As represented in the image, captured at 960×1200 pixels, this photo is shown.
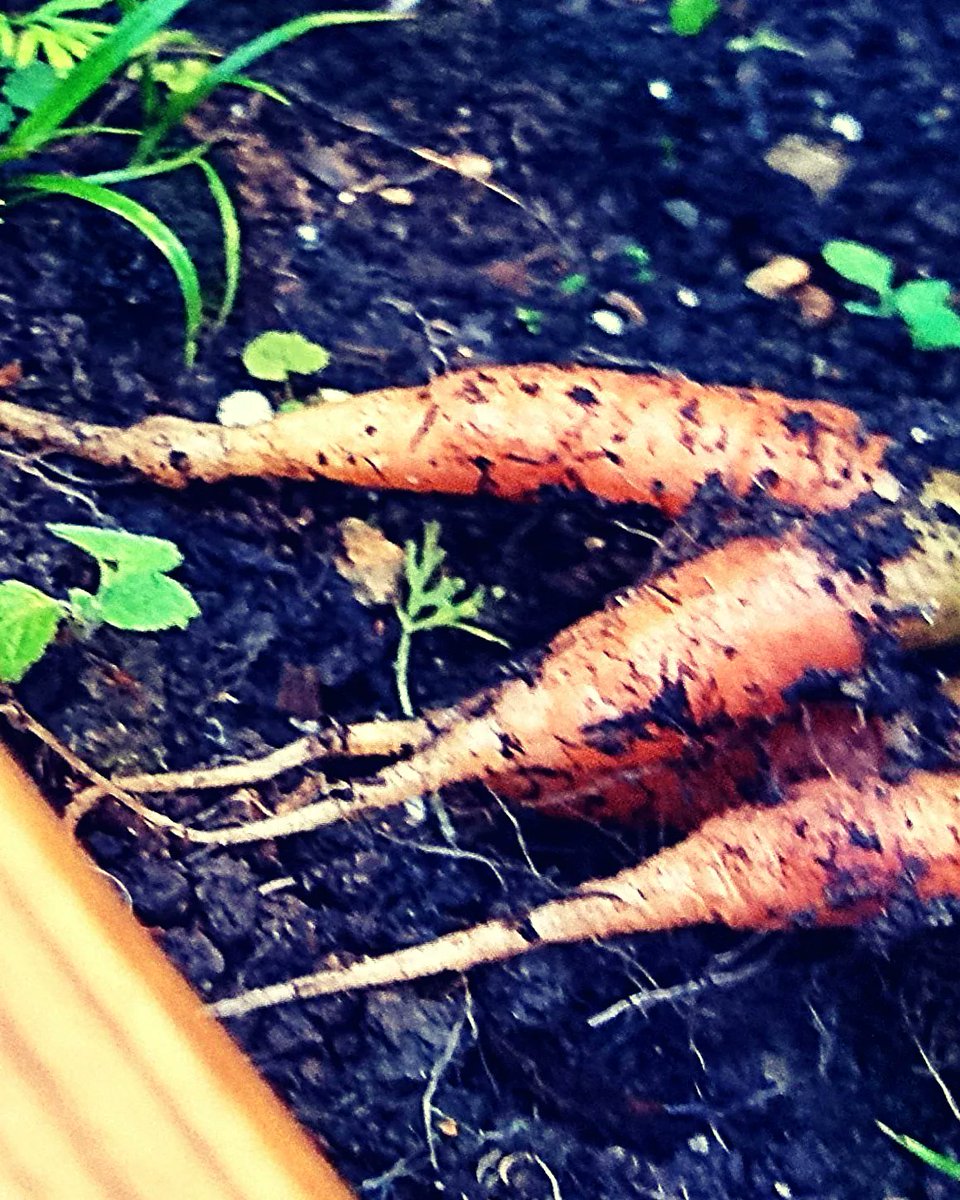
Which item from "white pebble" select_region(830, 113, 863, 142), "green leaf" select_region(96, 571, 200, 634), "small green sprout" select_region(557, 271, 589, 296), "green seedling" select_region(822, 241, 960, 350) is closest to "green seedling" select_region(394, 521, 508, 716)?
"green leaf" select_region(96, 571, 200, 634)

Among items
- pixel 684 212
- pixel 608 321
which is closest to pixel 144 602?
pixel 608 321

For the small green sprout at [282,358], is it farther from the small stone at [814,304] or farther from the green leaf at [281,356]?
the small stone at [814,304]

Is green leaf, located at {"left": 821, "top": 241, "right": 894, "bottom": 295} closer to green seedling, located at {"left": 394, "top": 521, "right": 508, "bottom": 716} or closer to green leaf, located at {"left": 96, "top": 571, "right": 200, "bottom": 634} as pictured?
green seedling, located at {"left": 394, "top": 521, "right": 508, "bottom": 716}

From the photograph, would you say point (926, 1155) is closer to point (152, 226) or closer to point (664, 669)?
point (664, 669)

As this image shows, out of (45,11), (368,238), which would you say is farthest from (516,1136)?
(45,11)

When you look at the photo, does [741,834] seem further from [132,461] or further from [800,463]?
[132,461]

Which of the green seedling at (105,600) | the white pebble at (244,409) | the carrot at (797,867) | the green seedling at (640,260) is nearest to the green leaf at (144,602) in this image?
the green seedling at (105,600)

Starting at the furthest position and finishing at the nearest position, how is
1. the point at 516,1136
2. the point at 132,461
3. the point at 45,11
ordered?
1. the point at 45,11
2. the point at 132,461
3. the point at 516,1136
